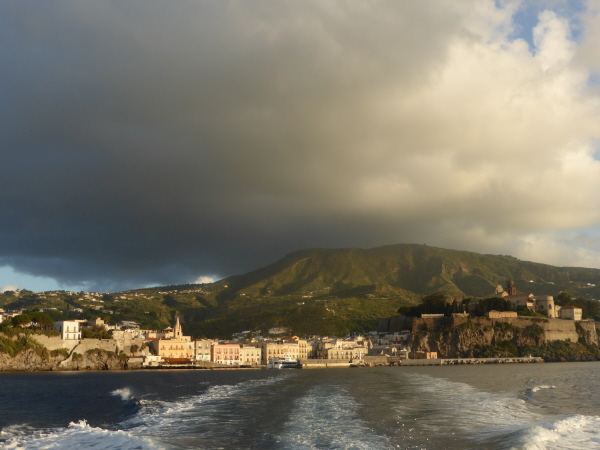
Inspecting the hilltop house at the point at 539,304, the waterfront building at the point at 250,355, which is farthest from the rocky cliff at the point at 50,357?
the hilltop house at the point at 539,304

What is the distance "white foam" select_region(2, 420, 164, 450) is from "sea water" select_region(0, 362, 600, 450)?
4cm

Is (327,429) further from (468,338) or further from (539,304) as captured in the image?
(539,304)

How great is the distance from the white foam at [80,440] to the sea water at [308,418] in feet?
0.14

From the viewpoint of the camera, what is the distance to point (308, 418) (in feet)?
97.8

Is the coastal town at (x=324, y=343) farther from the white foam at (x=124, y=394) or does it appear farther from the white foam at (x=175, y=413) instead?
the white foam at (x=175, y=413)

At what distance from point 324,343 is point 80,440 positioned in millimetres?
100718

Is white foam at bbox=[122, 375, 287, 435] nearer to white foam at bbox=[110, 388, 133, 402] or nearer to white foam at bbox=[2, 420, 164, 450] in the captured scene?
white foam at bbox=[2, 420, 164, 450]

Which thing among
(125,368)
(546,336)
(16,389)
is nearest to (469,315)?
(546,336)

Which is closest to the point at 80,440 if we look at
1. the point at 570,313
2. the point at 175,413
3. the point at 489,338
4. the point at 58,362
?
the point at 175,413

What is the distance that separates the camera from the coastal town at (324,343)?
99.1 meters

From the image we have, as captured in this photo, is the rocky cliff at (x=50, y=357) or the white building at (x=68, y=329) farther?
the white building at (x=68, y=329)

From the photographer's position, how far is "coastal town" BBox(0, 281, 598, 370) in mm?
99125

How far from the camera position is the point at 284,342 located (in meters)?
121

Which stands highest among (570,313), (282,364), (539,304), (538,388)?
(539,304)
